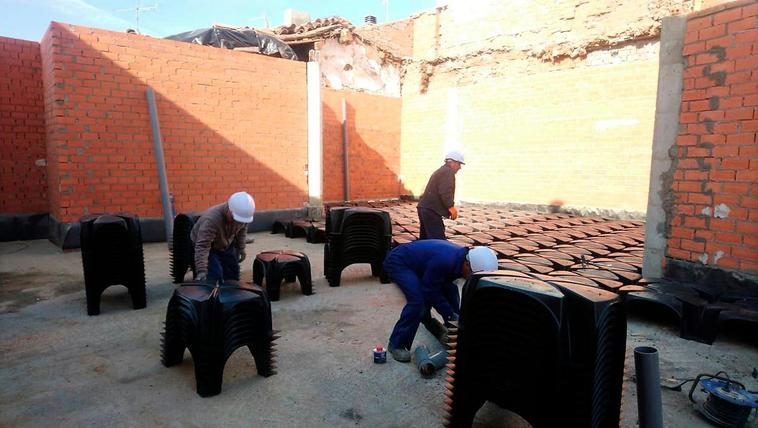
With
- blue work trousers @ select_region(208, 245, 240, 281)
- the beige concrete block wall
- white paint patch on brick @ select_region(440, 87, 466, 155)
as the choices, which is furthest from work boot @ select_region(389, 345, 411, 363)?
white paint patch on brick @ select_region(440, 87, 466, 155)

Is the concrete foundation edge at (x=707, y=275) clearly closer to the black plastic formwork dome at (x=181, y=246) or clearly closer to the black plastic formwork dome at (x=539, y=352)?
the black plastic formwork dome at (x=539, y=352)

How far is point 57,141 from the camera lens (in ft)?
21.4

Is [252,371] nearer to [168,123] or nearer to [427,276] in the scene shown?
[427,276]

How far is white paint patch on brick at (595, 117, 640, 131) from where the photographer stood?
28.6 ft

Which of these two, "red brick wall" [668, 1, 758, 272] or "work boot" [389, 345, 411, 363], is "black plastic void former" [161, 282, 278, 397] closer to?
"work boot" [389, 345, 411, 363]

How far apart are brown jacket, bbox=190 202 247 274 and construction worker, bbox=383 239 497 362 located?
1631mm

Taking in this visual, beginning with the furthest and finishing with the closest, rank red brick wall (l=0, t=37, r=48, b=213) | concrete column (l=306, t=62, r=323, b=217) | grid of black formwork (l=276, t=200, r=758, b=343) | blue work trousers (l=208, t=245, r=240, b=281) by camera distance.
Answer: concrete column (l=306, t=62, r=323, b=217) < red brick wall (l=0, t=37, r=48, b=213) < blue work trousers (l=208, t=245, r=240, b=281) < grid of black formwork (l=276, t=200, r=758, b=343)

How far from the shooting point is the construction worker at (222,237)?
12.2 feet

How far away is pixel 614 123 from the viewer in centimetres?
895

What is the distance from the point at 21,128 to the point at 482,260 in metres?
8.50

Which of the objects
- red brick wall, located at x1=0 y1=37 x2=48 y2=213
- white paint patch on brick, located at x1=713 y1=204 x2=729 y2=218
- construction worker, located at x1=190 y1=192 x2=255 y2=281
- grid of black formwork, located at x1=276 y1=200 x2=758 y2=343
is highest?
red brick wall, located at x1=0 y1=37 x2=48 y2=213

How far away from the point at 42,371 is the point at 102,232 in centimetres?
150

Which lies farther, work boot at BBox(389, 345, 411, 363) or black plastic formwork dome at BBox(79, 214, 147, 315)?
black plastic formwork dome at BBox(79, 214, 147, 315)

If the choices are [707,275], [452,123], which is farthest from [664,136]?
[452,123]
